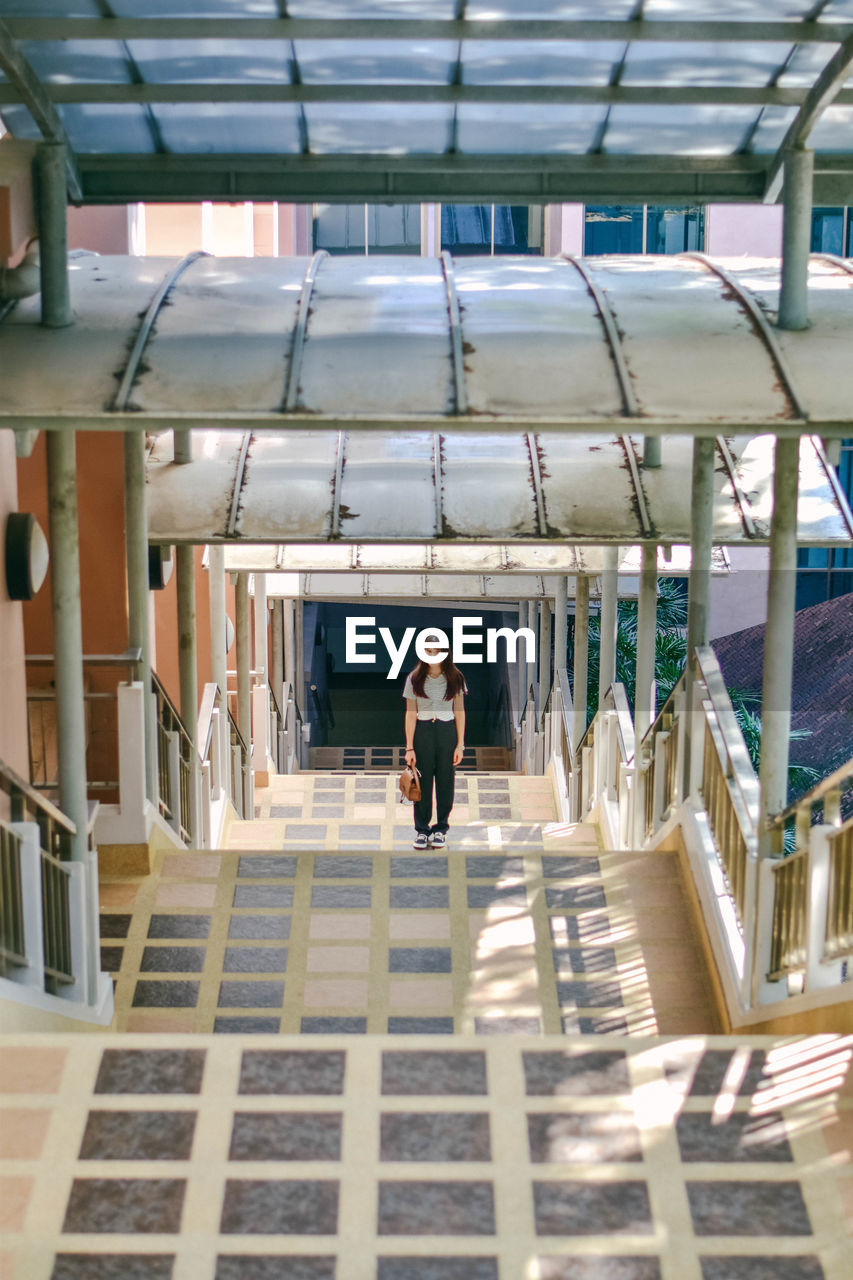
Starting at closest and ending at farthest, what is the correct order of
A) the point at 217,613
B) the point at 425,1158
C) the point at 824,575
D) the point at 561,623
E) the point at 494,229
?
1. the point at 425,1158
2. the point at 217,613
3. the point at 561,623
4. the point at 824,575
5. the point at 494,229

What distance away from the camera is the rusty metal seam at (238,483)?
31.4 ft

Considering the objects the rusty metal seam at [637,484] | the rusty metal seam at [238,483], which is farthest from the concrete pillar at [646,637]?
the rusty metal seam at [238,483]

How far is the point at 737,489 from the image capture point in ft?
33.0

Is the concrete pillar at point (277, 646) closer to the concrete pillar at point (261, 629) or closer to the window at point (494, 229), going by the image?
the concrete pillar at point (261, 629)

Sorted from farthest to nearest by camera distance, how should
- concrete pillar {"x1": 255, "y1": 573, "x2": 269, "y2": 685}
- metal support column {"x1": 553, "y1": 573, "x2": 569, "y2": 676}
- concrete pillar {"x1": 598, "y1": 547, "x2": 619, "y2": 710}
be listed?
concrete pillar {"x1": 255, "y1": 573, "x2": 269, "y2": 685}
metal support column {"x1": 553, "y1": 573, "x2": 569, "y2": 676}
concrete pillar {"x1": 598, "y1": 547, "x2": 619, "y2": 710}

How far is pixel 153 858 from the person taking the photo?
8.41 meters

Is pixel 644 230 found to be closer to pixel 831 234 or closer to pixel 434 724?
pixel 831 234

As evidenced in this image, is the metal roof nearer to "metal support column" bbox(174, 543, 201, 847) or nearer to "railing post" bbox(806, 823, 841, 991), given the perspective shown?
"railing post" bbox(806, 823, 841, 991)

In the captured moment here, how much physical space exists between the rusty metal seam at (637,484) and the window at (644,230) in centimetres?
1600

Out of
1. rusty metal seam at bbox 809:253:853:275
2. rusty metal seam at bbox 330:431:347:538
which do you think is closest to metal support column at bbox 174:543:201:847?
rusty metal seam at bbox 330:431:347:538

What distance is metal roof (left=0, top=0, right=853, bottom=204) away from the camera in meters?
5.54

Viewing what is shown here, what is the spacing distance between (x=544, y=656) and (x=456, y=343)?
44.5ft

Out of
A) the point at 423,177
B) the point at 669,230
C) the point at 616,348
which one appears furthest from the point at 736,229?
the point at 616,348

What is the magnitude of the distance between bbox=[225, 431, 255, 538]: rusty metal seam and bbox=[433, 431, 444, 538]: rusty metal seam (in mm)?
1415
